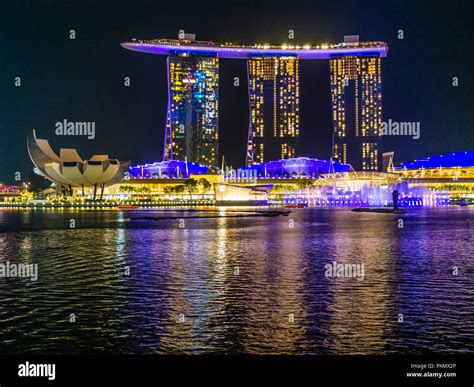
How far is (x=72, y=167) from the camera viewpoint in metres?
101

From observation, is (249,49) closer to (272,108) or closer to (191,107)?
(272,108)

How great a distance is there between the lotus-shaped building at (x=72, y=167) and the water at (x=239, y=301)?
7747 cm

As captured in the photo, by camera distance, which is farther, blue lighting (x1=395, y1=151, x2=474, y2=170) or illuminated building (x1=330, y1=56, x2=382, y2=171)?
illuminated building (x1=330, y1=56, x2=382, y2=171)

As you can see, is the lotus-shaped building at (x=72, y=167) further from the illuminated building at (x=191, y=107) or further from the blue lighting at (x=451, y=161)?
the blue lighting at (x=451, y=161)

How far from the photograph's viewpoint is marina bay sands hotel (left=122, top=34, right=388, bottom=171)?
143m

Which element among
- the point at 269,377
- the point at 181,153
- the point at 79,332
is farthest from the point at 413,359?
the point at 181,153

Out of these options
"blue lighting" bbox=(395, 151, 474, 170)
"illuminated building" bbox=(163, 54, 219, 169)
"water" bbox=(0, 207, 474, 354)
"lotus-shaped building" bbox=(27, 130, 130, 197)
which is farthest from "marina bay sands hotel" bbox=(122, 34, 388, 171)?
"water" bbox=(0, 207, 474, 354)

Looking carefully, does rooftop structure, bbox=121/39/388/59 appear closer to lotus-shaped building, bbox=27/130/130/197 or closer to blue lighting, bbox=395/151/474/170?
blue lighting, bbox=395/151/474/170

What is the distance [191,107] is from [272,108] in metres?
19.9

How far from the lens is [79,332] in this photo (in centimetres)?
1130

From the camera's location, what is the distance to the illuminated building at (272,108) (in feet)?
494

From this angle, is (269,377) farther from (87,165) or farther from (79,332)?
(87,165)

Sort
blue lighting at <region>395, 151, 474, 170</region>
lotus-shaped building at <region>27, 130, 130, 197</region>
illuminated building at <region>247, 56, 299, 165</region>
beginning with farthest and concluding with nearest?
illuminated building at <region>247, 56, 299, 165</region>, blue lighting at <region>395, 151, 474, 170</region>, lotus-shaped building at <region>27, 130, 130, 197</region>

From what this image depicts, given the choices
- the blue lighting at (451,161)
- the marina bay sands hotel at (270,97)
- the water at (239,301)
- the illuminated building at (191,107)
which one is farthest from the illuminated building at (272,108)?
the water at (239,301)
